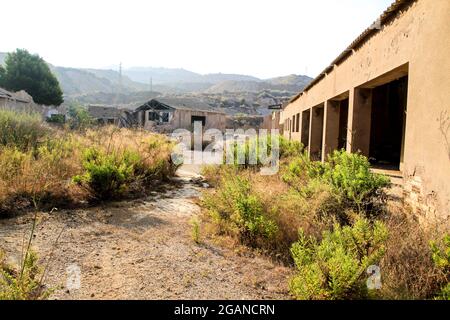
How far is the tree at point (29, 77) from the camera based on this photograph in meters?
36.2

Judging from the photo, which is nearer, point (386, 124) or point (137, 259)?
point (137, 259)

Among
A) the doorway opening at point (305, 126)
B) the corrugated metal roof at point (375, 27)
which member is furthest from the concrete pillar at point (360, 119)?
the doorway opening at point (305, 126)

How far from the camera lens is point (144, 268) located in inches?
150

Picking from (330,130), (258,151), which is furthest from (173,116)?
(330,130)

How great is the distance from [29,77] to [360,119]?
39.2 meters

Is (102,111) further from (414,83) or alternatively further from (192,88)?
(192,88)

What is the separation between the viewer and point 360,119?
7520 millimetres

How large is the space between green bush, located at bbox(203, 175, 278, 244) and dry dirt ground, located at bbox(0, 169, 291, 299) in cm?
40

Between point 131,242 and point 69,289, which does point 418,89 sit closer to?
point 131,242

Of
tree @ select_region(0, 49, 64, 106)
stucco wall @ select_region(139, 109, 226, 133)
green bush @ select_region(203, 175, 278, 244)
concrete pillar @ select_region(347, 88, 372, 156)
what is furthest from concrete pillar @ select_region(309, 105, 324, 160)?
tree @ select_region(0, 49, 64, 106)

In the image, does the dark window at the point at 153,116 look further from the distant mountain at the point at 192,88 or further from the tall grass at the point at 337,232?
the distant mountain at the point at 192,88

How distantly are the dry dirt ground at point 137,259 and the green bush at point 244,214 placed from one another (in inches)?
15.7

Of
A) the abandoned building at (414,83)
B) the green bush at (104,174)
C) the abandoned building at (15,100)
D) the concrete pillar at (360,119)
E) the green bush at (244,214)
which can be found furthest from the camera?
the abandoned building at (15,100)
